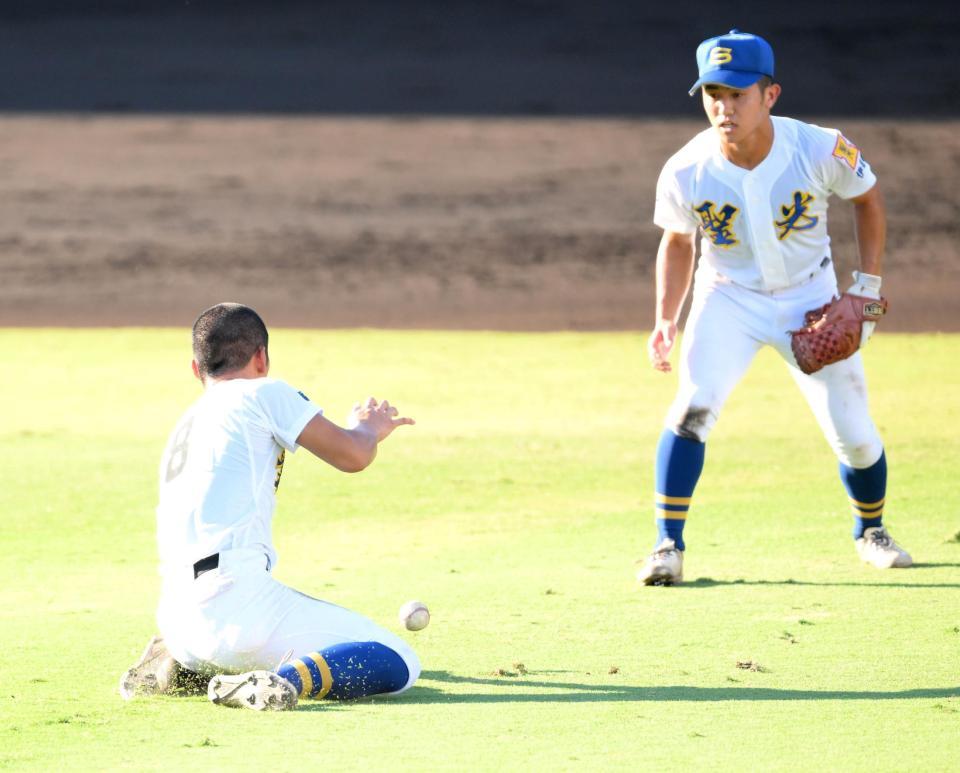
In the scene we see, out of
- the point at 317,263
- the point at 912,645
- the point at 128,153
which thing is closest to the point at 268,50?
the point at 128,153

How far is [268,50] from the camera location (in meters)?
20.0

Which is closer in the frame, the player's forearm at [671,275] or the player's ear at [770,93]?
the player's ear at [770,93]

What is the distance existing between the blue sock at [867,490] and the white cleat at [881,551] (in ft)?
0.13

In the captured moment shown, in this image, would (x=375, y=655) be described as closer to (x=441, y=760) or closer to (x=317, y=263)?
(x=441, y=760)

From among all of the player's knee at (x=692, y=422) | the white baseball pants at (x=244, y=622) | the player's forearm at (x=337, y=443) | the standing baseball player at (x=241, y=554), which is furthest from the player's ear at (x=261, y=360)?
the player's knee at (x=692, y=422)

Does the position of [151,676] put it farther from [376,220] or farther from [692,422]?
[376,220]

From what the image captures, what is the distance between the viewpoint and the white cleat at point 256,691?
12.4 ft

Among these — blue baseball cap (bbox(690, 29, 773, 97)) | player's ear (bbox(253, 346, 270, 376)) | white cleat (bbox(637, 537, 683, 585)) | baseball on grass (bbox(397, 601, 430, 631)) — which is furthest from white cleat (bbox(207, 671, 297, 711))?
blue baseball cap (bbox(690, 29, 773, 97))

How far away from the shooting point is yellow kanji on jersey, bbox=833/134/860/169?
538 centimetres

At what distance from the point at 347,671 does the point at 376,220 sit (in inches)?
494

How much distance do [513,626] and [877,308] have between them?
171 centimetres

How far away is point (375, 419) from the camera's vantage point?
13.3 ft

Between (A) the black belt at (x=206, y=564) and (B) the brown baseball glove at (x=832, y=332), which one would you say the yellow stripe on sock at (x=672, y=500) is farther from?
(A) the black belt at (x=206, y=564)

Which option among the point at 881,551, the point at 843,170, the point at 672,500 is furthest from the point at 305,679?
the point at 843,170
